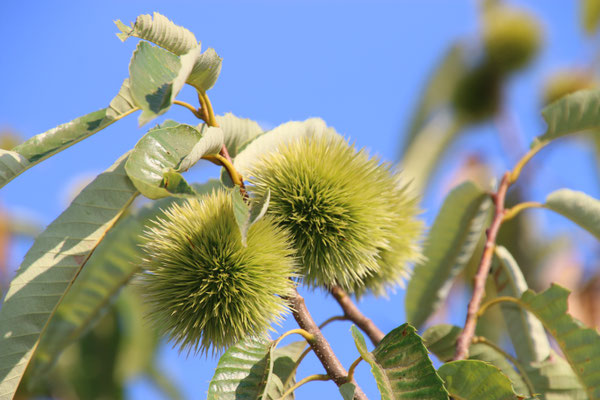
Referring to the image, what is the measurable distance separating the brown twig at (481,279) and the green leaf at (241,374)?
520 millimetres

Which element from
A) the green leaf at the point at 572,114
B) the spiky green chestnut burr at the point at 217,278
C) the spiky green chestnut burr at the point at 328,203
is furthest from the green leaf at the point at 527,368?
the green leaf at the point at 572,114

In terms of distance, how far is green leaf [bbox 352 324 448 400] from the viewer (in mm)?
969

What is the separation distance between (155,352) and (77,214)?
311 cm

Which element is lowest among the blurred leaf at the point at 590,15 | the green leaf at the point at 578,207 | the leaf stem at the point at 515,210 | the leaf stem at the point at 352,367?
the leaf stem at the point at 352,367

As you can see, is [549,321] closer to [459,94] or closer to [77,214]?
[77,214]

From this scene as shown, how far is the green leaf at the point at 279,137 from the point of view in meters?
1.27

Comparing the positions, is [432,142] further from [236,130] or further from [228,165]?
[228,165]

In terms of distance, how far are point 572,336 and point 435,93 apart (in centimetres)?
581

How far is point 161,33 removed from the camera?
104 cm

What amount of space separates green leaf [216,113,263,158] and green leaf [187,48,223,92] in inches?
8.8

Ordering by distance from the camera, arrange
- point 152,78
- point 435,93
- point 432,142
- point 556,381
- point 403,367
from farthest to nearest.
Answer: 1. point 432,142
2. point 435,93
3. point 556,381
4. point 403,367
5. point 152,78

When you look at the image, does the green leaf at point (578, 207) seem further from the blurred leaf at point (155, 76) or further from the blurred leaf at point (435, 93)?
the blurred leaf at point (435, 93)

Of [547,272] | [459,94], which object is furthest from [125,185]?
[459,94]

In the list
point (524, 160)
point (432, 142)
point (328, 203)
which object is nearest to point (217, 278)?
point (328, 203)
